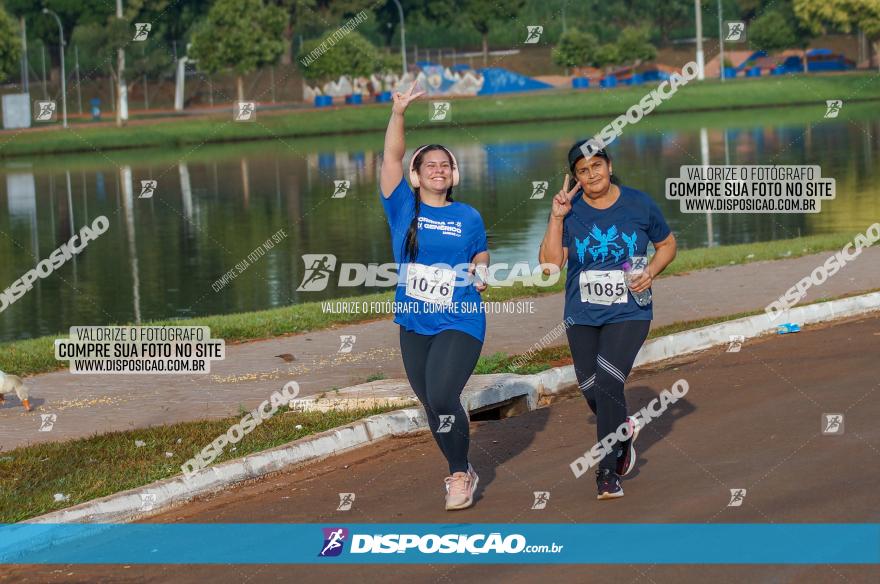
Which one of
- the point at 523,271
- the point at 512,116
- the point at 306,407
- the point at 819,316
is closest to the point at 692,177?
the point at 523,271

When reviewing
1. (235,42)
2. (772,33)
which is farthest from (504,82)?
(772,33)

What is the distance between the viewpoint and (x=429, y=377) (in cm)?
733

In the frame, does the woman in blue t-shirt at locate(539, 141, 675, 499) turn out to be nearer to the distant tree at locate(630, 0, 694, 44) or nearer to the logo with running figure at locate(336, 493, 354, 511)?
the logo with running figure at locate(336, 493, 354, 511)

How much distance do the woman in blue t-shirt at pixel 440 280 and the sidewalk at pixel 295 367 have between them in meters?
2.99

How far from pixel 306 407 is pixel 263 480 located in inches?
64.2

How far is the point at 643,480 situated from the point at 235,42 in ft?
215

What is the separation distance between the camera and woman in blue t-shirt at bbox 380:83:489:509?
287 inches

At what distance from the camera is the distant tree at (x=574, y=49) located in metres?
86.6

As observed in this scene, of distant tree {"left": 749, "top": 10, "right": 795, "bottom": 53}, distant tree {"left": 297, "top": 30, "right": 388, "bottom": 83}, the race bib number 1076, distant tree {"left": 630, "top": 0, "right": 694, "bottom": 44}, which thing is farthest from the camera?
distant tree {"left": 630, "top": 0, "right": 694, "bottom": 44}

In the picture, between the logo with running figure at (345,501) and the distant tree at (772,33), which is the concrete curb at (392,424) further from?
the distant tree at (772,33)

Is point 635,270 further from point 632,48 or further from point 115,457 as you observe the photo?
point 632,48

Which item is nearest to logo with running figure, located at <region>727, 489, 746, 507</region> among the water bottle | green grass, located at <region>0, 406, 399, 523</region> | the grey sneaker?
the water bottle

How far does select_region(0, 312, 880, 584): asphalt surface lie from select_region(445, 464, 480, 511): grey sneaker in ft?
0.22

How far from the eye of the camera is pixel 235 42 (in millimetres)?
70938
